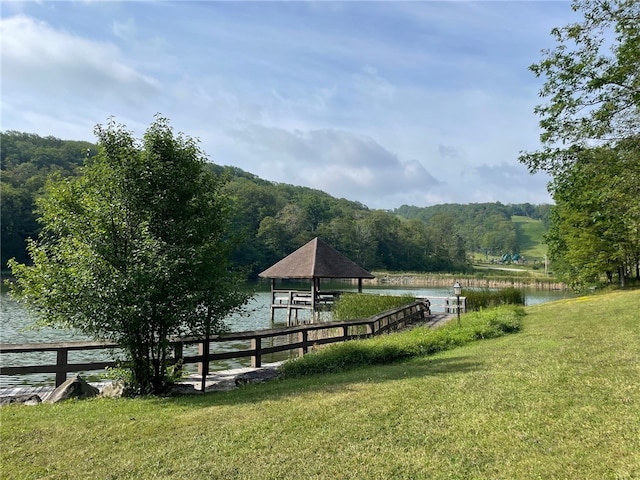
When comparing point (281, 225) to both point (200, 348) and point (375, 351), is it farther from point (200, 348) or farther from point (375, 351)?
point (375, 351)

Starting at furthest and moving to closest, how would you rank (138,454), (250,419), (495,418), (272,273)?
1. (272,273)
2. (250,419)
3. (495,418)
4. (138,454)

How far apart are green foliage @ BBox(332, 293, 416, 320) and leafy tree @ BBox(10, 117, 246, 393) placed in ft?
42.4

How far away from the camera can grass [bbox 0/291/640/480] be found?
168 inches

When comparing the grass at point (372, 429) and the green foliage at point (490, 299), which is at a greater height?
the green foliage at point (490, 299)

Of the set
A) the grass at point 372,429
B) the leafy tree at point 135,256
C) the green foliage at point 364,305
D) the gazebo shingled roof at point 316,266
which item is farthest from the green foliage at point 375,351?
the gazebo shingled roof at point 316,266

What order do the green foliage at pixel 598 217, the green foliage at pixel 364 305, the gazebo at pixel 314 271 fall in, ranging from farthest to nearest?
the gazebo at pixel 314 271 → the green foliage at pixel 364 305 → the green foliage at pixel 598 217

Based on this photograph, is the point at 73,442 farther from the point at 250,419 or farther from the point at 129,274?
the point at 129,274

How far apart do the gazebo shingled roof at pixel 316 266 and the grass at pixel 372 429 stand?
15.6 m

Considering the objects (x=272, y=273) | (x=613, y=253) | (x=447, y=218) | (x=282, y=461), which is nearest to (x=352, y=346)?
(x=282, y=461)

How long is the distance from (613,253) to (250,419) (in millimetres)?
34136

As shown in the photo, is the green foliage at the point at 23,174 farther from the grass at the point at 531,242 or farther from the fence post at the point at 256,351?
the grass at the point at 531,242

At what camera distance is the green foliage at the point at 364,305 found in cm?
2117

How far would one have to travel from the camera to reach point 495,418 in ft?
17.3

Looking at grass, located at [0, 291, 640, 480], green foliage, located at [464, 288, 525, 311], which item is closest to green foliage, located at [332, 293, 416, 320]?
green foliage, located at [464, 288, 525, 311]
